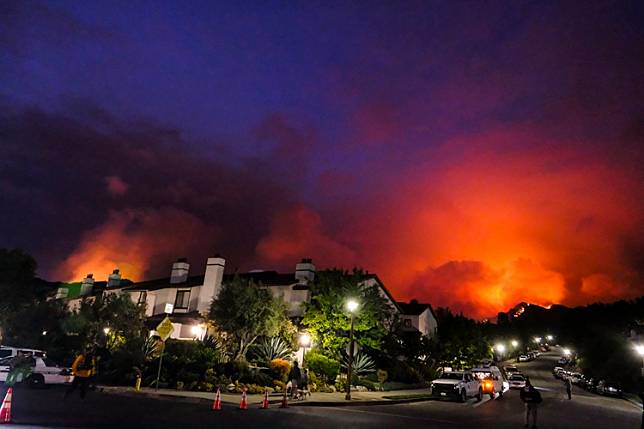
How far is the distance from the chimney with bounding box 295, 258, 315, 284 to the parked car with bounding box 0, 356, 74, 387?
788 inches

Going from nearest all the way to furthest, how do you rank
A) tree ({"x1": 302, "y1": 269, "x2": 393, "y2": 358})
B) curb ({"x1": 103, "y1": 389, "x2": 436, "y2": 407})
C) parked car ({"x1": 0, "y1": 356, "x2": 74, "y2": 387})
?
curb ({"x1": 103, "y1": 389, "x2": 436, "y2": 407}) < parked car ({"x1": 0, "y1": 356, "x2": 74, "y2": 387}) < tree ({"x1": 302, "y1": 269, "x2": 393, "y2": 358})

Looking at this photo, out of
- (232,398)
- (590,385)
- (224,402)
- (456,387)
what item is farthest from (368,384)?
(590,385)

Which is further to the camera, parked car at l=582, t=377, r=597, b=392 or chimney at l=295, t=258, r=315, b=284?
parked car at l=582, t=377, r=597, b=392

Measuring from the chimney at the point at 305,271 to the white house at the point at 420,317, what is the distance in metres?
18.9

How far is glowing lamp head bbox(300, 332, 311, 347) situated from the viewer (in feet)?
104

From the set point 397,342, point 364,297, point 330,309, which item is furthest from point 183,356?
point 397,342

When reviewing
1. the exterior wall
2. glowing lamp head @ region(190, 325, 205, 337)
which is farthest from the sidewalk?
glowing lamp head @ region(190, 325, 205, 337)

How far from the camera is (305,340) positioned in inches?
1251

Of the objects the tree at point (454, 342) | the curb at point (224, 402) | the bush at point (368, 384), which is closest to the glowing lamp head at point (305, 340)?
the bush at point (368, 384)

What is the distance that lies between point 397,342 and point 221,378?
62.4 ft

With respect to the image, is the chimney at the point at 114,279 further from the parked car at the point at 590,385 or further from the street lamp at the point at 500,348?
the street lamp at the point at 500,348

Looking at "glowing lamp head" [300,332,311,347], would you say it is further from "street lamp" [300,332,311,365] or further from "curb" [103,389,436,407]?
"curb" [103,389,436,407]

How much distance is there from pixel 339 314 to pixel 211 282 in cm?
1207

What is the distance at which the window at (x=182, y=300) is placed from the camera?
39487 millimetres
